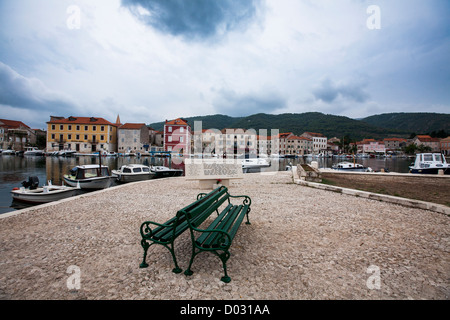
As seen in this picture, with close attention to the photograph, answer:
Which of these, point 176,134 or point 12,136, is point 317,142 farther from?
point 12,136

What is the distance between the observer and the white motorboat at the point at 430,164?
19.8 metres

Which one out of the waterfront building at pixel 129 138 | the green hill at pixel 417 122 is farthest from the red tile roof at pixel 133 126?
the green hill at pixel 417 122

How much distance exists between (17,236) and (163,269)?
377 centimetres

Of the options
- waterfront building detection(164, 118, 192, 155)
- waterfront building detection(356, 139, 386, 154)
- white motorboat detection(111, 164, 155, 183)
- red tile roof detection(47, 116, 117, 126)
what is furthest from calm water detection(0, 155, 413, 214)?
waterfront building detection(356, 139, 386, 154)

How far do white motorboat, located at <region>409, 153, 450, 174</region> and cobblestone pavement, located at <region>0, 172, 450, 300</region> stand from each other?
63.7 feet

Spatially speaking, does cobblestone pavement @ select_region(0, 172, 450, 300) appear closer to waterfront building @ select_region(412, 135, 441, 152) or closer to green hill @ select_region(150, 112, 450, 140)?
green hill @ select_region(150, 112, 450, 140)

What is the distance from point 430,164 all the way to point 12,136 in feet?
372

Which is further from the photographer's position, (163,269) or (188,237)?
(188,237)

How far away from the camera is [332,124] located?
528ft

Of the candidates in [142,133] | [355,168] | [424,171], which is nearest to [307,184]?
[424,171]

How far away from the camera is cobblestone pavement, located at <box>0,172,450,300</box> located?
2.76 m

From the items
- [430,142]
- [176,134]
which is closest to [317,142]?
[430,142]
